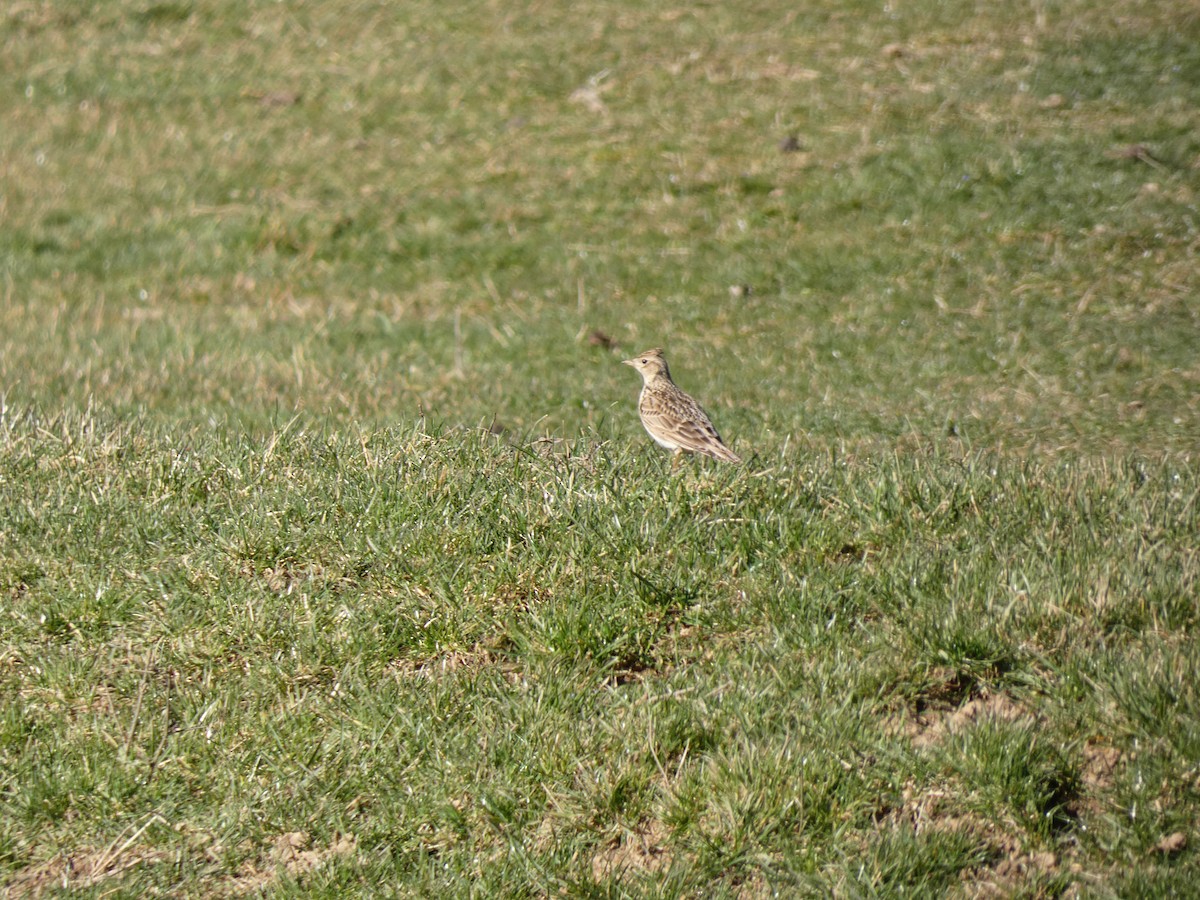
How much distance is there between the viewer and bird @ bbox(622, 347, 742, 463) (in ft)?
23.5

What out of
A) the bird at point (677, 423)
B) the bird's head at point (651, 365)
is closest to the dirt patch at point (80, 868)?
the bird at point (677, 423)

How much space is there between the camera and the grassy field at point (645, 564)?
176 inches

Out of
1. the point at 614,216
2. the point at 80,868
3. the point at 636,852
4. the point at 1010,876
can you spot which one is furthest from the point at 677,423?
the point at 614,216

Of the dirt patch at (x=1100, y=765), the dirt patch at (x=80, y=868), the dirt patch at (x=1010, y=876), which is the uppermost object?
the dirt patch at (x=80, y=868)

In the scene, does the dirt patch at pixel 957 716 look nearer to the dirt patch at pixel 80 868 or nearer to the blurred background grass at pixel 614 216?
the dirt patch at pixel 80 868

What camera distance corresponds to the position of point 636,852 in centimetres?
450

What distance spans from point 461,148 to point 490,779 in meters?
11.9

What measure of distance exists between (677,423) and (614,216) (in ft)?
22.3

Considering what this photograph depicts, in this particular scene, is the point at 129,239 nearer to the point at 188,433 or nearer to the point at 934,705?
the point at 188,433

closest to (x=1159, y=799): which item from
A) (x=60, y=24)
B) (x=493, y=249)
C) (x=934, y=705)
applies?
(x=934, y=705)

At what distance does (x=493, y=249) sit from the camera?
13633 mm

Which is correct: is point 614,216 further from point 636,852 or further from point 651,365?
point 636,852

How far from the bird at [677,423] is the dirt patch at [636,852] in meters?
2.39

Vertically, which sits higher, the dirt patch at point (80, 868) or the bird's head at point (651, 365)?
the dirt patch at point (80, 868)
